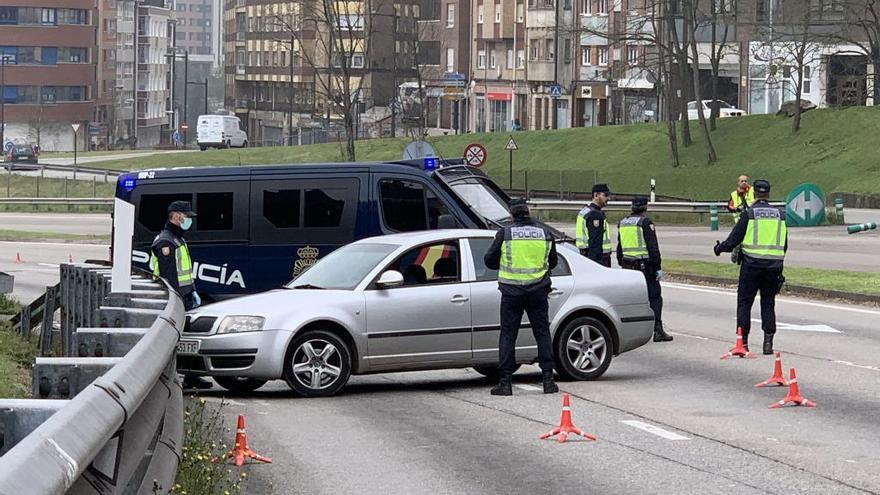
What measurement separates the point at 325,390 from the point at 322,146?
80794 mm

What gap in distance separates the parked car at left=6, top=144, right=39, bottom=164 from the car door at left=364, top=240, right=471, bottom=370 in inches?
3266

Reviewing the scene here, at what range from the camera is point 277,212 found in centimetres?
2019

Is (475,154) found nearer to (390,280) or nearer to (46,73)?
(390,280)

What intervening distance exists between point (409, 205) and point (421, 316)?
5820 millimetres

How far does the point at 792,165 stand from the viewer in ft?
218

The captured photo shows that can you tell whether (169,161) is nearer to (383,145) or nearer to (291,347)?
(383,145)

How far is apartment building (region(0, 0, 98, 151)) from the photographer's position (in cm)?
13800

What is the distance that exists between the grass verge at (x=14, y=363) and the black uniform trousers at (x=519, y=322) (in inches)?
154

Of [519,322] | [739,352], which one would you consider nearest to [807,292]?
[739,352]

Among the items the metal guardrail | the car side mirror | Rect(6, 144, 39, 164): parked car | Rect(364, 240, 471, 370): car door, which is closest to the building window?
Rect(6, 144, 39, 164): parked car

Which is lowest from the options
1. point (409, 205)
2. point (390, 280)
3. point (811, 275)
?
point (811, 275)

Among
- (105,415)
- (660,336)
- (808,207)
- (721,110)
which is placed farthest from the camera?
(721,110)

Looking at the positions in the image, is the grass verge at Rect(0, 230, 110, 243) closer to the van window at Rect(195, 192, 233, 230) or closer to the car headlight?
the van window at Rect(195, 192, 233, 230)

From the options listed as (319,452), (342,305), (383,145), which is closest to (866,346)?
(342,305)
